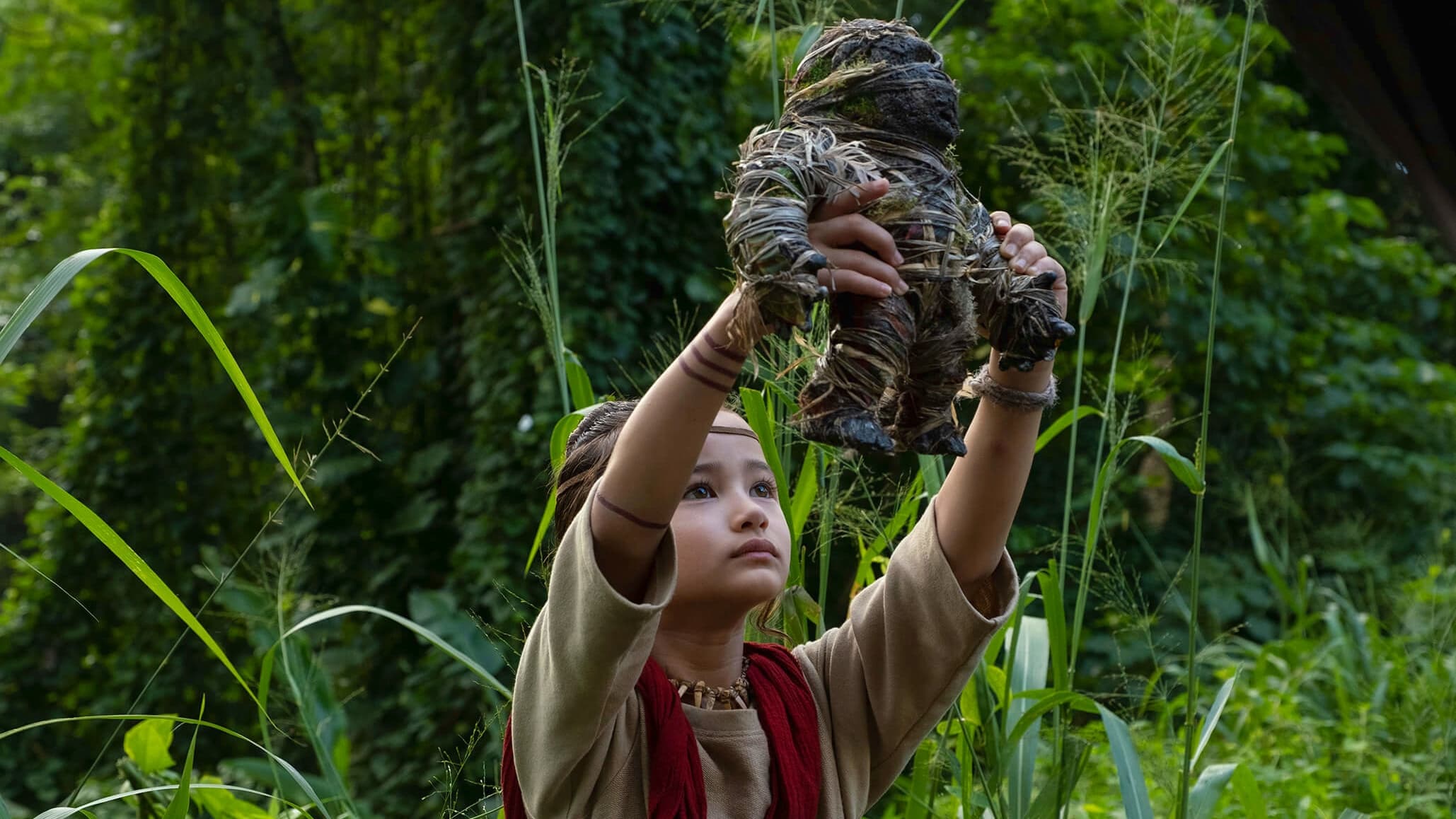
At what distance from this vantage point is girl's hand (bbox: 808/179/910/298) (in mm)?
971

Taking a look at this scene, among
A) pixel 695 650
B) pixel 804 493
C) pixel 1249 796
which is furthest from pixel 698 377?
pixel 1249 796

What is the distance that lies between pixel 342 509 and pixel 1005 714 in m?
3.37

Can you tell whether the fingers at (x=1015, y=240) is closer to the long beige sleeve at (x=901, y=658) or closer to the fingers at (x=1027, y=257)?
the fingers at (x=1027, y=257)

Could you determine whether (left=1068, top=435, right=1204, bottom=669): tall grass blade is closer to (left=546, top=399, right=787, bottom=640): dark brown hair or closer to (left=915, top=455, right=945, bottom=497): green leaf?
(left=915, top=455, right=945, bottom=497): green leaf

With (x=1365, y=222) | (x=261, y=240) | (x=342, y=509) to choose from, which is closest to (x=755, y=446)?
(x=342, y=509)

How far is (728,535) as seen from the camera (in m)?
1.20

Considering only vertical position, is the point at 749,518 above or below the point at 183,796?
above

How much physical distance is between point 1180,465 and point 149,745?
152cm

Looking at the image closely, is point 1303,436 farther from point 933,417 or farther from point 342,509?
point 933,417

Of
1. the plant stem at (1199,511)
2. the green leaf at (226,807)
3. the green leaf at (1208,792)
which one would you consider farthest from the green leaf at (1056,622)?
the green leaf at (226,807)

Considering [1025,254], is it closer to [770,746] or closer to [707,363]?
[707,363]

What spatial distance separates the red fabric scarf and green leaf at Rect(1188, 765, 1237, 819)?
0.63 metres

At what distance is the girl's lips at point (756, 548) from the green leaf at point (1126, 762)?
0.49m

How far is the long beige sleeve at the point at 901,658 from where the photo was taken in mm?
1286
